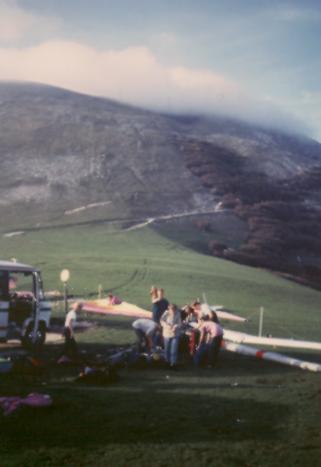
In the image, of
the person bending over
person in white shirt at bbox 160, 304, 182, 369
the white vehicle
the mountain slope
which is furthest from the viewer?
the mountain slope

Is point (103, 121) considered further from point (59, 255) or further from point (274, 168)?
point (59, 255)

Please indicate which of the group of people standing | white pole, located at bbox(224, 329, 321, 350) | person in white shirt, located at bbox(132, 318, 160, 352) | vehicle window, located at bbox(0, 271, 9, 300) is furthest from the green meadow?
vehicle window, located at bbox(0, 271, 9, 300)

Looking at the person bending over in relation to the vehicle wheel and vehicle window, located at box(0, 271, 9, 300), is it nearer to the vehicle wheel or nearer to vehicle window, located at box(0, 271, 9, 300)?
the vehicle wheel

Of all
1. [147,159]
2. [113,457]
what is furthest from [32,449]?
[147,159]

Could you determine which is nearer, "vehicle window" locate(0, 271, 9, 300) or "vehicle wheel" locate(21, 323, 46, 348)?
"vehicle window" locate(0, 271, 9, 300)

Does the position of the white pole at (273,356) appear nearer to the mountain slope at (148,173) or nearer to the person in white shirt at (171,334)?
the person in white shirt at (171,334)

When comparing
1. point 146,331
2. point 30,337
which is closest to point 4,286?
point 30,337

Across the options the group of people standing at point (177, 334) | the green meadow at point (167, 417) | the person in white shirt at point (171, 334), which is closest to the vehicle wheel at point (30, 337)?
the green meadow at point (167, 417)
